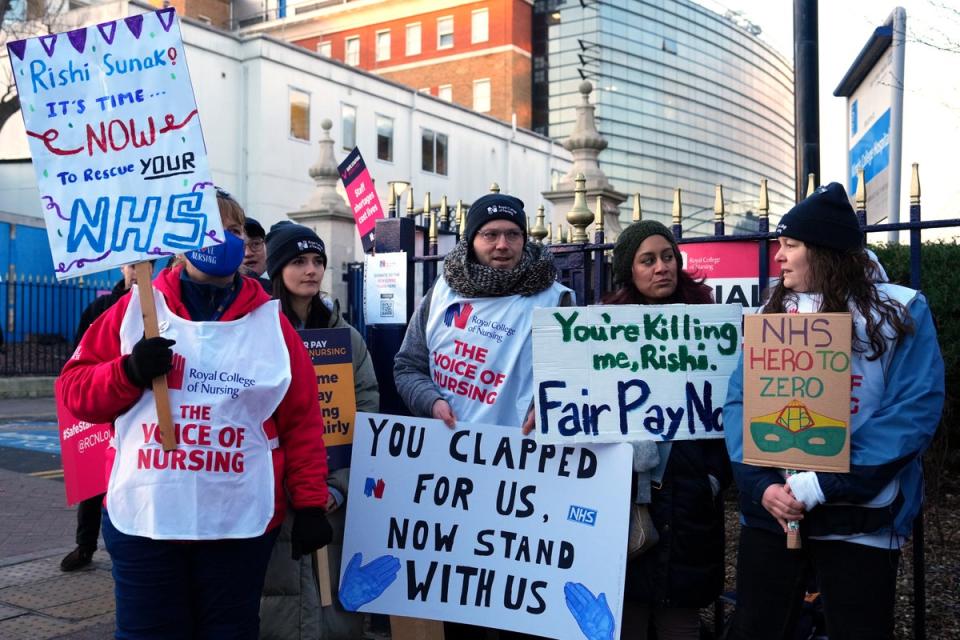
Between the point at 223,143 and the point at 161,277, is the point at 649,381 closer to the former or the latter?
the point at 161,277

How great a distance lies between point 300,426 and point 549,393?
965mm

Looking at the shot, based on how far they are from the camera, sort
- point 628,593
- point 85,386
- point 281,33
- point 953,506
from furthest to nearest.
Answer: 1. point 281,33
2. point 953,506
3. point 628,593
4. point 85,386

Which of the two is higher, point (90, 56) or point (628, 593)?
point (90, 56)

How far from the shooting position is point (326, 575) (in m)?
3.44

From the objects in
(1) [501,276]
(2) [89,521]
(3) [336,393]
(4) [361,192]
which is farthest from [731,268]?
(4) [361,192]

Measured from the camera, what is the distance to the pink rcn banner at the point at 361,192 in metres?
8.83

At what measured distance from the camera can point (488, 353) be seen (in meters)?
3.64

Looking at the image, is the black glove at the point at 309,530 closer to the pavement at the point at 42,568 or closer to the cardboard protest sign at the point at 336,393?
the cardboard protest sign at the point at 336,393

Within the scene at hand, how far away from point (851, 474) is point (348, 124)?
29384 mm

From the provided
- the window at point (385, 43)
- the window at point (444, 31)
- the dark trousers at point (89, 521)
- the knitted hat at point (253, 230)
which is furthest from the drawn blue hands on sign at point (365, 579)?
the window at point (385, 43)

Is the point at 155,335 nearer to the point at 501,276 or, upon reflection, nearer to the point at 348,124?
the point at 501,276

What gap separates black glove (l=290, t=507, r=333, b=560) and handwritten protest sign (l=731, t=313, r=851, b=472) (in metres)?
1.40

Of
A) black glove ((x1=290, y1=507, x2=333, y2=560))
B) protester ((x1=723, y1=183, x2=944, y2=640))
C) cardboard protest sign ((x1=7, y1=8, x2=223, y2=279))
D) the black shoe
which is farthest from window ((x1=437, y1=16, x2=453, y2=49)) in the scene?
black glove ((x1=290, y1=507, x2=333, y2=560))

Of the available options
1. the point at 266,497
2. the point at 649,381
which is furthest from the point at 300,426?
the point at 649,381
